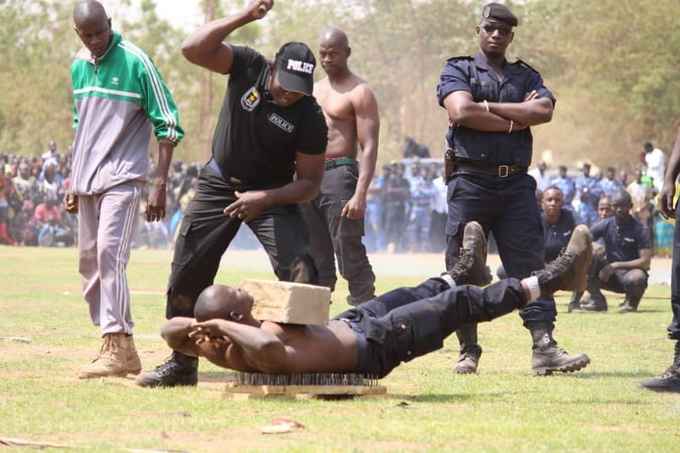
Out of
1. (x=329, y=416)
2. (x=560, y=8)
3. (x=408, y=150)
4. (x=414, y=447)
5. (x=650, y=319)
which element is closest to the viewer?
(x=414, y=447)

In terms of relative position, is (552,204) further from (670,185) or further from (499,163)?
(670,185)

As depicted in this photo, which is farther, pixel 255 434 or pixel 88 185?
pixel 88 185

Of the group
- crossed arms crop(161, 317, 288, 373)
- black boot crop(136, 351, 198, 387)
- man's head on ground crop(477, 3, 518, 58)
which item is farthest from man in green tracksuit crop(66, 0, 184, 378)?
man's head on ground crop(477, 3, 518, 58)

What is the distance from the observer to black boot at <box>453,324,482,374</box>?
9.56 metres

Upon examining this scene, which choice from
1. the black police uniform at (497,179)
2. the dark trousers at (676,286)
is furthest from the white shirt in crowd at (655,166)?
the dark trousers at (676,286)

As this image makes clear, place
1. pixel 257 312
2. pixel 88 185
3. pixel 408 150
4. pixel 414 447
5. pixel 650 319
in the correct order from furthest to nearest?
pixel 408 150
pixel 650 319
pixel 88 185
pixel 257 312
pixel 414 447

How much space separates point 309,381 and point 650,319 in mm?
7799

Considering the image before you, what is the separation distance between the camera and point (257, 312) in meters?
7.78

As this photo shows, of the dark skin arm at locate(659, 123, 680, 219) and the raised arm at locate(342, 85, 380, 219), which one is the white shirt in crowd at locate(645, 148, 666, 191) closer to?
the raised arm at locate(342, 85, 380, 219)

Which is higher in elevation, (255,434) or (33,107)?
(33,107)

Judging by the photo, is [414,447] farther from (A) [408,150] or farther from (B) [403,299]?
(A) [408,150]

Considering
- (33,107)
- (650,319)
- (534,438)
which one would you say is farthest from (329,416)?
(33,107)

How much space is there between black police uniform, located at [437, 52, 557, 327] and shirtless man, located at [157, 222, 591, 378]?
57.8 inches

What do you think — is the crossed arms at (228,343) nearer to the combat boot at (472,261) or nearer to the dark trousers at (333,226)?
the combat boot at (472,261)
